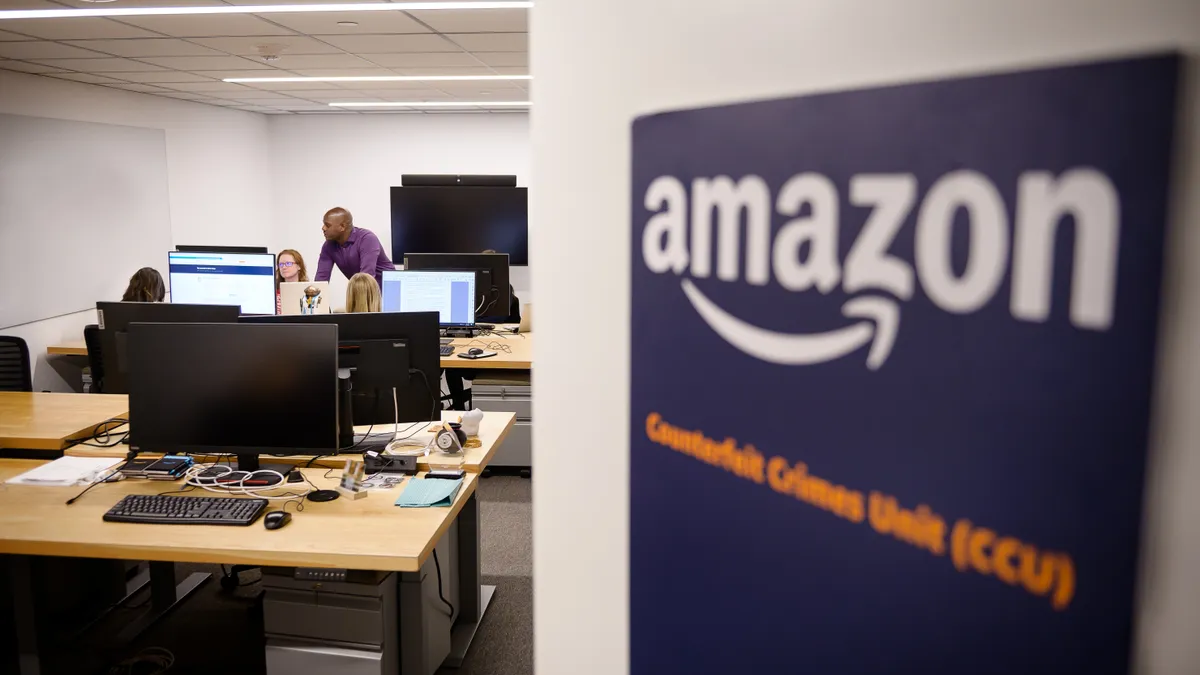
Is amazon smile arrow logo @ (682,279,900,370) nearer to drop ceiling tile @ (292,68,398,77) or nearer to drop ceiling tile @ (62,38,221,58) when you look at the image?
drop ceiling tile @ (62,38,221,58)

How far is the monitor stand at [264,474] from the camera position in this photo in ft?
8.57

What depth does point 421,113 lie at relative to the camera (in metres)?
8.84

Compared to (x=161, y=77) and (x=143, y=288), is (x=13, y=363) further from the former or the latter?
(x=161, y=77)

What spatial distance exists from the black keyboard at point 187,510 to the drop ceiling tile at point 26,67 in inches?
178

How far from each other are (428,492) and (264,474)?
0.59 m

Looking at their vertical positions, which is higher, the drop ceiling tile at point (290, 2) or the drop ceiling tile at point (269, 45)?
the drop ceiling tile at point (269, 45)

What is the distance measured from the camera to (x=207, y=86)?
670 centimetres

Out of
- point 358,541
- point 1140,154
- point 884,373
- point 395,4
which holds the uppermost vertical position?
point 395,4

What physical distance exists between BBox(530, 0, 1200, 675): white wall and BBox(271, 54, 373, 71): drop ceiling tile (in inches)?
184

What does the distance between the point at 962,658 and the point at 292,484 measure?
7.74ft

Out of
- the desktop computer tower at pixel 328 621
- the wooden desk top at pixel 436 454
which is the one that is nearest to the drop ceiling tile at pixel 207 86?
the wooden desk top at pixel 436 454

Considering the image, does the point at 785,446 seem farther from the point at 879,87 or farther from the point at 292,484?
the point at 292,484

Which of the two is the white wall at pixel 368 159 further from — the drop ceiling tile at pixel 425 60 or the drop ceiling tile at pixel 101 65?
the drop ceiling tile at pixel 101 65

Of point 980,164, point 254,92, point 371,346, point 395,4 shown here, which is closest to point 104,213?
point 254,92
